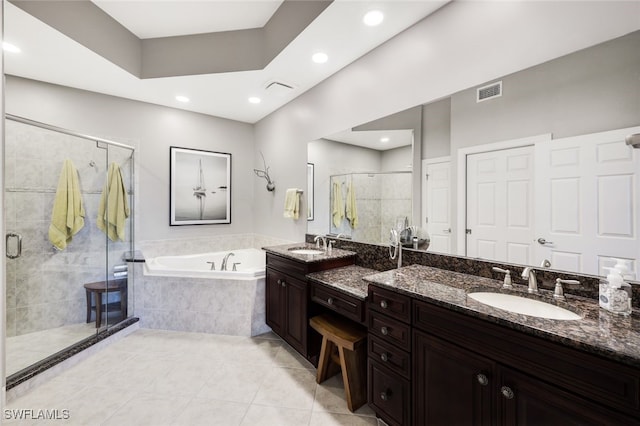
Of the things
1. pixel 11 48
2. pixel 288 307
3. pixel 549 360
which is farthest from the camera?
pixel 288 307

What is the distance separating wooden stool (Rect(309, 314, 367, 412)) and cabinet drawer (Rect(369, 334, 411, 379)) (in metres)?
0.17

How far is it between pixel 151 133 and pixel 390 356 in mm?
3669

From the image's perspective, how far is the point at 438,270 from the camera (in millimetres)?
1755

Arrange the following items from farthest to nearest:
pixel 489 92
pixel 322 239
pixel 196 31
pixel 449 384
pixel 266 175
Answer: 1. pixel 266 175
2. pixel 322 239
3. pixel 196 31
4. pixel 489 92
5. pixel 449 384

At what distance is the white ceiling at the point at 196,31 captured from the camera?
1899mm

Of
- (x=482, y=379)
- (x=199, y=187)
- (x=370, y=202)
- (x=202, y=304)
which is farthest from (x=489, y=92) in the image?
(x=199, y=187)

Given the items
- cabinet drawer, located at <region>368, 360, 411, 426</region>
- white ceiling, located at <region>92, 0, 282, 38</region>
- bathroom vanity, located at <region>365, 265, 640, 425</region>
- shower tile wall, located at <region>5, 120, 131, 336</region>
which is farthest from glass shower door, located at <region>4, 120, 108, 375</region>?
bathroom vanity, located at <region>365, 265, 640, 425</region>

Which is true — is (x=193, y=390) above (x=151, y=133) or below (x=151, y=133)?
below

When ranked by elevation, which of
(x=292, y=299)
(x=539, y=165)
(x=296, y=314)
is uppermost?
(x=539, y=165)

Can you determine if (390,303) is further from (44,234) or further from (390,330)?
(44,234)

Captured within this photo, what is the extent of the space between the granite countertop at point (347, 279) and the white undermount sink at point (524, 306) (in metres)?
0.64

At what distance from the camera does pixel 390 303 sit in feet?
4.68

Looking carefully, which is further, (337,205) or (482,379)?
(337,205)

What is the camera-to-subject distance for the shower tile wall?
241 centimetres
